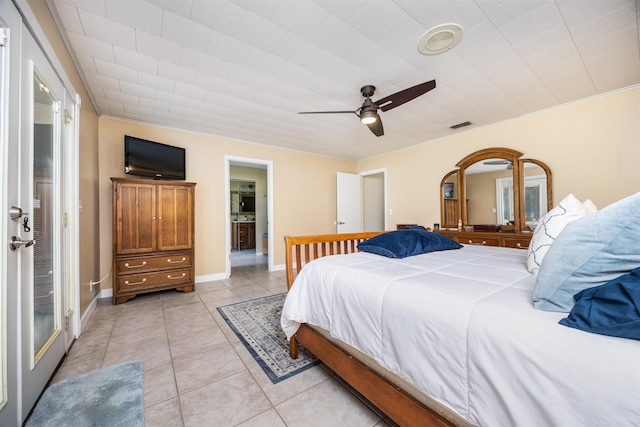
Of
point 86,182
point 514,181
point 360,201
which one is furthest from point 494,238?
point 86,182

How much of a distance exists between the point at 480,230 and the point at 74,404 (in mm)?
4653

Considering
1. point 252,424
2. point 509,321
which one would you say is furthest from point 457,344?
point 252,424

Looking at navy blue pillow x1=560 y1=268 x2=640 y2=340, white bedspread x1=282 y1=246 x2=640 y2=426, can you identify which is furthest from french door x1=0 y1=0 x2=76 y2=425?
navy blue pillow x1=560 y1=268 x2=640 y2=340

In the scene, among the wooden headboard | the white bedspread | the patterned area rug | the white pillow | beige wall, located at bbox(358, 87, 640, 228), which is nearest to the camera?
the white bedspread

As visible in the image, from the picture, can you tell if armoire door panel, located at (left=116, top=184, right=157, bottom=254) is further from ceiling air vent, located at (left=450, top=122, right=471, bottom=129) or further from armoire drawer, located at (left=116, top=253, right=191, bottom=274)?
ceiling air vent, located at (left=450, top=122, right=471, bottom=129)

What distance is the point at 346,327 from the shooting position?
1328 mm

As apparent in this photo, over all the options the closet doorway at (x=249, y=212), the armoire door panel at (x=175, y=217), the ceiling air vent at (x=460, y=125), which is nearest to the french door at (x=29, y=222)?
the armoire door panel at (x=175, y=217)

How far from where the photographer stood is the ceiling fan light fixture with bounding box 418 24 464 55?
1.79 meters

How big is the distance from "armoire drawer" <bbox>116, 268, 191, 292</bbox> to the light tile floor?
0.31 m

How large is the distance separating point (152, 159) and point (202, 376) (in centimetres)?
300

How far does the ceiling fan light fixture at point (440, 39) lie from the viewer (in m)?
1.79

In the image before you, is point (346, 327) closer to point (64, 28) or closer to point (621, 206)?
point (621, 206)

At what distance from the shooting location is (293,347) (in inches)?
72.4

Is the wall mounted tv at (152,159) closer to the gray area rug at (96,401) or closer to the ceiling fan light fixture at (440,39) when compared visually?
the gray area rug at (96,401)
